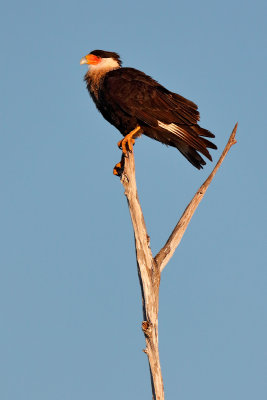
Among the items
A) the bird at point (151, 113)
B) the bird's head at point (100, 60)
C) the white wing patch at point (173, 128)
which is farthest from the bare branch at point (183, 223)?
the bird's head at point (100, 60)

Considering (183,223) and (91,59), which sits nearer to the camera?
(183,223)

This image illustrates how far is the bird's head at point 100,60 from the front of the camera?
9.66 meters

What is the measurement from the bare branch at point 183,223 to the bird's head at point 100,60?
2703 millimetres

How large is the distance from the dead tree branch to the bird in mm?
744

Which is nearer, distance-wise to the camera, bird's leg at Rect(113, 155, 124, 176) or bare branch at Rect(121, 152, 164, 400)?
bare branch at Rect(121, 152, 164, 400)

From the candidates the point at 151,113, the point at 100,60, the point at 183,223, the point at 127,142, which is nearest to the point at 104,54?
the point at 100,60

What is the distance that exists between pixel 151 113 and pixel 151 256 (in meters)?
2.33

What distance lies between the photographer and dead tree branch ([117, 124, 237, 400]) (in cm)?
687

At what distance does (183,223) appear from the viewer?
7.66 m

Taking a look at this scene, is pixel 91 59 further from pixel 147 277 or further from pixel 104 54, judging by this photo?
pixel 147 277

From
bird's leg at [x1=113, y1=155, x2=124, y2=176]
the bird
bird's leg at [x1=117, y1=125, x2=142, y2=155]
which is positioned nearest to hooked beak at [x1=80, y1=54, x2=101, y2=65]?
the bird

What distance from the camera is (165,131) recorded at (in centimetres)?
869

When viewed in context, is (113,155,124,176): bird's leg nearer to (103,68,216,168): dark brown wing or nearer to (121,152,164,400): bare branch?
(121,152,164,400): bare branch

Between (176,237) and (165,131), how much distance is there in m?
1.79
